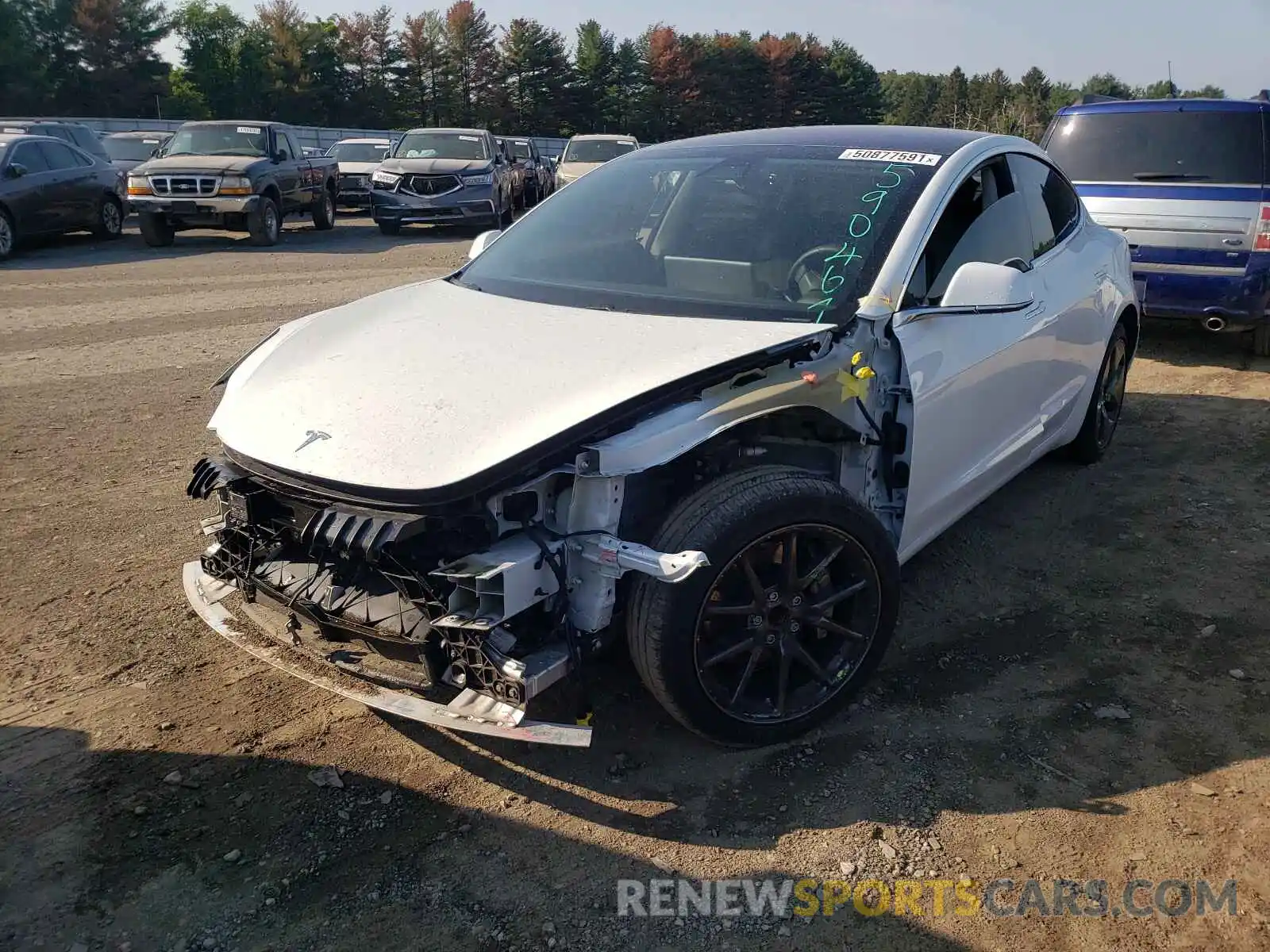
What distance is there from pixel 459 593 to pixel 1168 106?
7859 mm

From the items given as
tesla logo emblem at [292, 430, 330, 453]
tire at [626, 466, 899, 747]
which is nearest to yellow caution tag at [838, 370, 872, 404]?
tire at [626, 466, 899, 747]

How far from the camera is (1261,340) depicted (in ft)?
26.6

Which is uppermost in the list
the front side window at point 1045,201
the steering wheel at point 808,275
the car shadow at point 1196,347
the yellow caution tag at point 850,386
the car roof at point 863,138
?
the car roof at point 863,138

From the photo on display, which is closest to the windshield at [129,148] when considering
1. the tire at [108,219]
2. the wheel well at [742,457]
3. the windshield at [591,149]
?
the tire at [108,219]

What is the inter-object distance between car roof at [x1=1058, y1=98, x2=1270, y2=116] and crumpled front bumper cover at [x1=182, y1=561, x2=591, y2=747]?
25.5ft

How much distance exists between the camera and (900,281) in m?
3.39

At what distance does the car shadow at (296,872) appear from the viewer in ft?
7.82

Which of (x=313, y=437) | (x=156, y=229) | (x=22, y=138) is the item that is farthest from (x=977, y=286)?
(x=22, y=138)

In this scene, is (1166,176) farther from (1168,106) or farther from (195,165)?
(195,165)

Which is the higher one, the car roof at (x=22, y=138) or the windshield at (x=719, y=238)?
the car roof at (x=22, y=138)

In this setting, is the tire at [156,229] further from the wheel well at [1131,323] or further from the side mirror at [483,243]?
the wheel well at [1131,323]

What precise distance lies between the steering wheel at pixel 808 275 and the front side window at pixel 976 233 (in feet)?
0.98

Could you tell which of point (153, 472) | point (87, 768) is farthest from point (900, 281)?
point (153, 472)

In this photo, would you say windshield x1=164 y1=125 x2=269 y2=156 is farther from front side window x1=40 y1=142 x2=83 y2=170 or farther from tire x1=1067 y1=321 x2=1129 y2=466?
tire x1=1067 y1=321 x2=1129 y2=466
